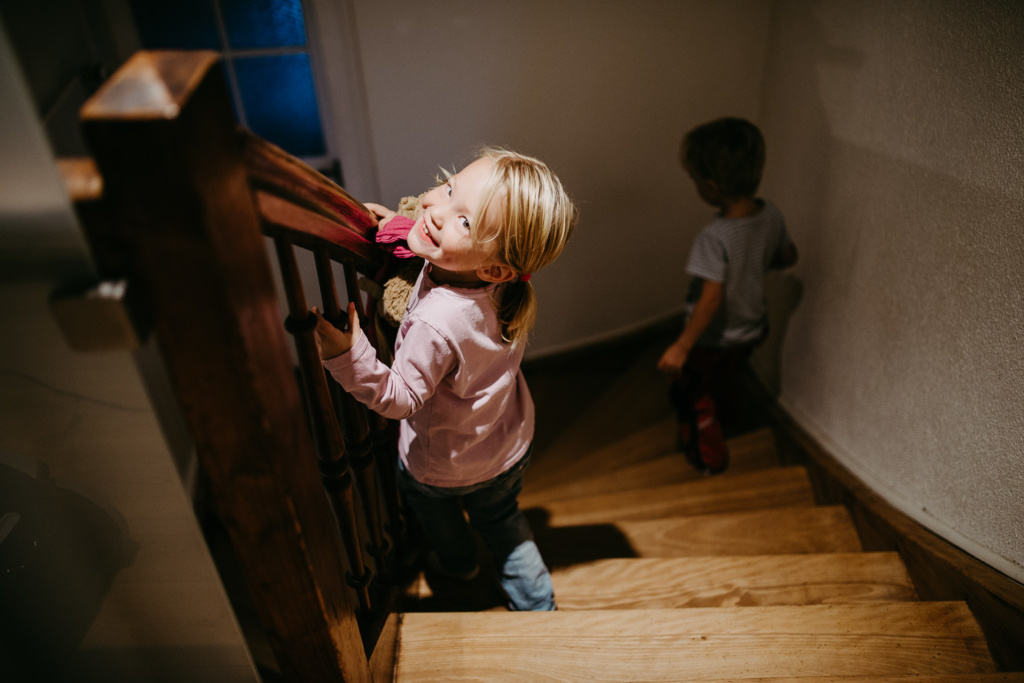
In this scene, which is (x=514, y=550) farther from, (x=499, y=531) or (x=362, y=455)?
(x=362, y=455)

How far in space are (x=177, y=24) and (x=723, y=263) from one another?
2.06m

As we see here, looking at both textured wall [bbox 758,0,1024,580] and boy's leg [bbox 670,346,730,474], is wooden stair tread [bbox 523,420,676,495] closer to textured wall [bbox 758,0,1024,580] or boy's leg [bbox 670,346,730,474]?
boy's leg [bbox 670,346,730,474]

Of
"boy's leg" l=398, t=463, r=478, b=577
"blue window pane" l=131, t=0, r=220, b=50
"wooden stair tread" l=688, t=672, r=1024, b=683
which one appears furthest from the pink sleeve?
"blue window pane" l=131, t=0, r=220, b=50

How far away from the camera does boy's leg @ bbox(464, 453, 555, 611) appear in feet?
4.28

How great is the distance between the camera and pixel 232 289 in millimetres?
500

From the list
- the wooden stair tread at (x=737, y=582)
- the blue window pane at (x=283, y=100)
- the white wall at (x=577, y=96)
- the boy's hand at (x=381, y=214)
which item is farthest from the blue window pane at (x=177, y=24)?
the wooden stair tread at (x=737, y=582)

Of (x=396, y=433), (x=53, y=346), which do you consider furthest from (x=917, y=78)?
(x=53, y=346)

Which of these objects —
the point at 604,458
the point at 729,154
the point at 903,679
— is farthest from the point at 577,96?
the point at 903,679

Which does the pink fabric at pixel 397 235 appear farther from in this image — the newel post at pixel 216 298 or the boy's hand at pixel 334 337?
the newel post at pixel 216 298

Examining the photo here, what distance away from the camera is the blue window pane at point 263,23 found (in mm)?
2107

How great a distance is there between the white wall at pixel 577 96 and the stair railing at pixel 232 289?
1.22 m

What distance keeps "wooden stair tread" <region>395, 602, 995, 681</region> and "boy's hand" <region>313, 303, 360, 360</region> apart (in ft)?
1.94

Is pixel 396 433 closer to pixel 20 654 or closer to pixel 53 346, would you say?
pixel 20 654

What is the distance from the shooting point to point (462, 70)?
6.22 ft
